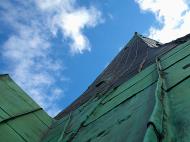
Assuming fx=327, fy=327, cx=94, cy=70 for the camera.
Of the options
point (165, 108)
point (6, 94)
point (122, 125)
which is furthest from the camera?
point (6, 94)

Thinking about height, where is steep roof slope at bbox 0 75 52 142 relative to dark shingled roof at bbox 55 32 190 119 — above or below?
above

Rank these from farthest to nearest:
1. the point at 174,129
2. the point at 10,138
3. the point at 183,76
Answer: the point at 10,138 → the point at 183,76 → the point at 174,129

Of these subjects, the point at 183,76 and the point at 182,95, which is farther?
the point at 183,76

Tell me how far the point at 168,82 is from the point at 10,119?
2.33m

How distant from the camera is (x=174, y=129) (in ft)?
6.08

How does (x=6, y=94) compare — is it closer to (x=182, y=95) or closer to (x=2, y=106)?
(x=2, y=106)

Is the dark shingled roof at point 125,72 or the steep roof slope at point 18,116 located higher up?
the steep roof slope at point 18,116

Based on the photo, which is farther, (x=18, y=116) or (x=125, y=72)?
(x=125, y=72)

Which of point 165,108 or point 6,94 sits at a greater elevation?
point 6,94

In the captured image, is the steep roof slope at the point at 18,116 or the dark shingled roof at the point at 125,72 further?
the dark shingled roof at the point at 125,72

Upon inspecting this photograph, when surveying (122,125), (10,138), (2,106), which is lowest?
(122,125)

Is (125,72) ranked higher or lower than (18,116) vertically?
lower

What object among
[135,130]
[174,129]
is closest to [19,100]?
[135,130]

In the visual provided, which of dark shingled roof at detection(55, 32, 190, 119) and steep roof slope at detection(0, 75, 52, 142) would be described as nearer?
steep roof slope at detection(0, 75, 52, 142)
